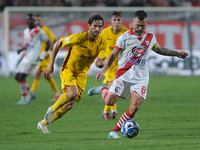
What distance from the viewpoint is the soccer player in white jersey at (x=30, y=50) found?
9.55 metres

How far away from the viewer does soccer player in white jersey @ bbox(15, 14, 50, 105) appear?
9555 millimetres

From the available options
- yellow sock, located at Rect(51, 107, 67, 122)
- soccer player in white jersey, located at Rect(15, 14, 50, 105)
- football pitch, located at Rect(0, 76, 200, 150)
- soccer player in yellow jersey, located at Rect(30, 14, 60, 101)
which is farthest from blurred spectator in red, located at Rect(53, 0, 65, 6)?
yellow sock, located at Rect(51, 107, 67, 122)

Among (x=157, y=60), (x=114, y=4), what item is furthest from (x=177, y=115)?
(x=114, y=4)

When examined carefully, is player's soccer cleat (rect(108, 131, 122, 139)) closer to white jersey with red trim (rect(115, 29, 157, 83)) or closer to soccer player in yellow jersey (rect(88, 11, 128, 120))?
white jersey with red trim (rect(115, 29, 157, 83))

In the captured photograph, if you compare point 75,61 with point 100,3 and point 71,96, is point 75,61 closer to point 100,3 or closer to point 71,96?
point 71,96

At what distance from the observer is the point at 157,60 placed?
16375mm

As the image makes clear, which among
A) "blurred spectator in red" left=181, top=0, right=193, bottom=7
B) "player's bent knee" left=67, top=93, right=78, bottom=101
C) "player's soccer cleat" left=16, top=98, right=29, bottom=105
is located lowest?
"player's soccer cleat" left=16, top=98, right=29, bottom=105

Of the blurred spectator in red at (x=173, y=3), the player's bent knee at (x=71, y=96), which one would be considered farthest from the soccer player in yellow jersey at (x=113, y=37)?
the blurred spectator in red at (x=173, y=3)

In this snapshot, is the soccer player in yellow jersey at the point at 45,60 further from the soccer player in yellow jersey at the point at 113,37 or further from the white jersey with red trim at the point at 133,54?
the white jersey with red trim at the point at 133,54

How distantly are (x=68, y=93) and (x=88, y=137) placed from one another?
0.78 meters

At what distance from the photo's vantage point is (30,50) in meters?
10.0

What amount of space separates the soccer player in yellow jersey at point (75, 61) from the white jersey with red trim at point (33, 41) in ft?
13.7

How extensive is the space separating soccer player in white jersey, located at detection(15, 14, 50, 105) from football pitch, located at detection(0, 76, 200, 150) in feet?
2.00

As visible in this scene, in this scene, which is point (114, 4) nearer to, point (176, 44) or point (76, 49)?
point (176, 44)
